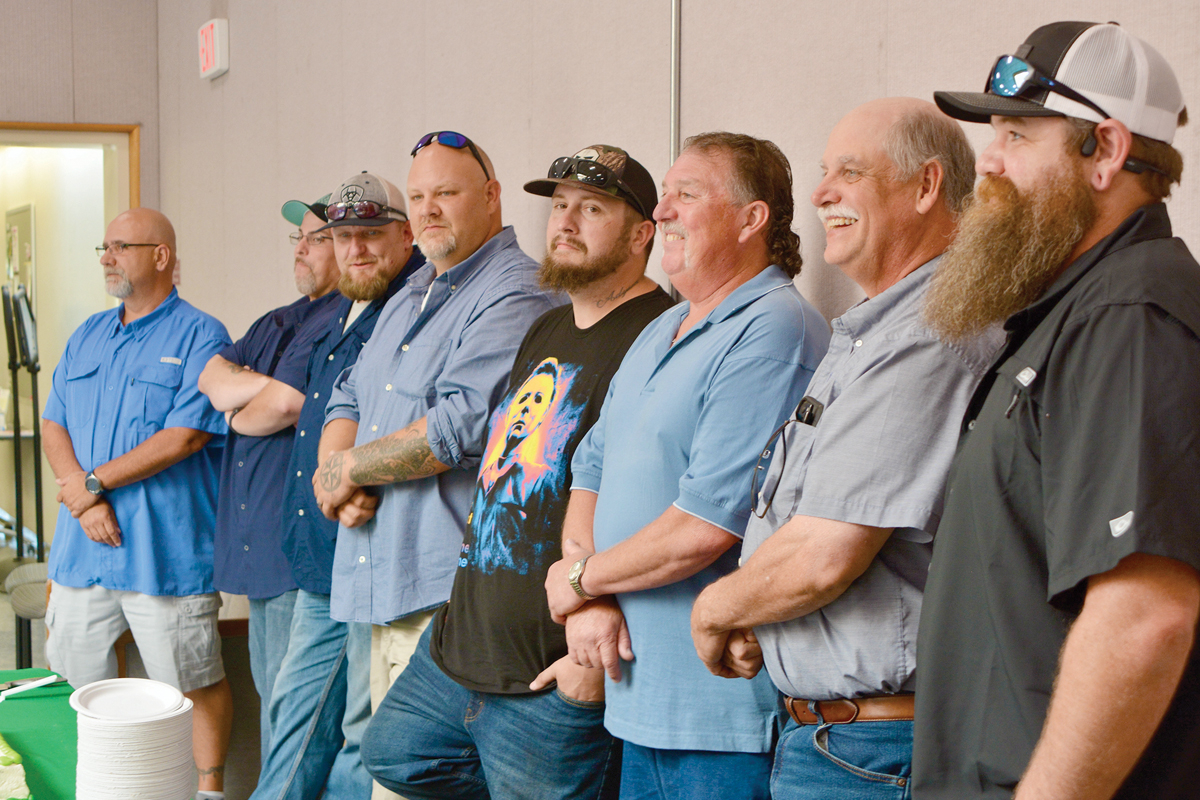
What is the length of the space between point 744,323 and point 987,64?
0.52 m

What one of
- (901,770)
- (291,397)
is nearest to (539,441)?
(901,770)

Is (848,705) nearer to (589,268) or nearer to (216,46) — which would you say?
(589,268)

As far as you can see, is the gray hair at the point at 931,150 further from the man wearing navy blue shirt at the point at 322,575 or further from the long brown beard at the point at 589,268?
the man wearing navy blue shirt at the point at 322,575

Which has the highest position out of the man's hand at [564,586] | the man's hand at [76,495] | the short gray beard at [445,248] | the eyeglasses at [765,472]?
the short gray beard at [445,248]

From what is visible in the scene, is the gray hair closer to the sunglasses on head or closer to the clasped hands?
the sunglasses on head

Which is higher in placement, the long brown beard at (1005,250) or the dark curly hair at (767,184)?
the dark curly hair at (767,184)

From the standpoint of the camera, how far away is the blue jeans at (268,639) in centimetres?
279

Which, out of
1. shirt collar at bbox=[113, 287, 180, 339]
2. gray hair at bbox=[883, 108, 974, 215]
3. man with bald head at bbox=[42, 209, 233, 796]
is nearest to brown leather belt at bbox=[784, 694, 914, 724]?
gray hair at bbox=[883, 108, 974, 215]

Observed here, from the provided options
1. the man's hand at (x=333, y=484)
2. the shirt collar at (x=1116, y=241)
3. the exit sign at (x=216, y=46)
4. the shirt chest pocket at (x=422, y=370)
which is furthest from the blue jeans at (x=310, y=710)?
the exit sign at (x=216, y=46)

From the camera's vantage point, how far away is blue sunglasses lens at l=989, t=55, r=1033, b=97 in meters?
1.05

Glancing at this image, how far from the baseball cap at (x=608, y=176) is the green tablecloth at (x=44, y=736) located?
Answer: 127cm

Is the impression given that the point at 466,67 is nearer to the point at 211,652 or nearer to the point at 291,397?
the point at 291,397

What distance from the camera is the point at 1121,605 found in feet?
2.87

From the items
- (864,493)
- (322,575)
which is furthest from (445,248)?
(864,493)
